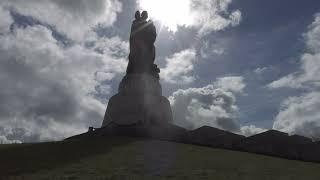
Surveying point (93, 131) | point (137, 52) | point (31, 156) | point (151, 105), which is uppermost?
point (137, 52)

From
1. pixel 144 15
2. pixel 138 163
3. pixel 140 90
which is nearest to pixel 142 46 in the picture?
pixel 144 15

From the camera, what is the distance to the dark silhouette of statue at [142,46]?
159ft

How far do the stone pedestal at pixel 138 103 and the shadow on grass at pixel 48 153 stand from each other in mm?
9103

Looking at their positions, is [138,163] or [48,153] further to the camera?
[48,153]

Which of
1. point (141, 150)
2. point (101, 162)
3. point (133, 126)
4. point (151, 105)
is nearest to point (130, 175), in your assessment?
point (101, 162)

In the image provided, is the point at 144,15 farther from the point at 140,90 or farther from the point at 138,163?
the point at 138,163

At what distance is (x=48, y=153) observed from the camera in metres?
28.5

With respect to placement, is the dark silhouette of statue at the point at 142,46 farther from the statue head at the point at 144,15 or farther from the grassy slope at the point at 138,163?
the grassy slope at the point at 138,163

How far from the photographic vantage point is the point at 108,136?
35.7 m

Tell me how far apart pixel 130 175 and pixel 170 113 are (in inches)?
976

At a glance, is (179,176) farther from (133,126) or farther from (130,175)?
(133,126)

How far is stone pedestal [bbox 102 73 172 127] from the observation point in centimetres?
4331

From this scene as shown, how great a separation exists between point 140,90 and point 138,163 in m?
21.0

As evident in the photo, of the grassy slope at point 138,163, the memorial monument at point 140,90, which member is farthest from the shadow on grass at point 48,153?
the memorial monument at point 140,90
